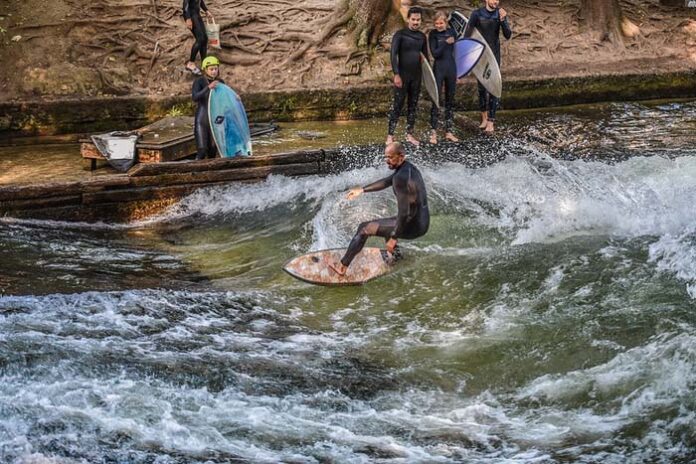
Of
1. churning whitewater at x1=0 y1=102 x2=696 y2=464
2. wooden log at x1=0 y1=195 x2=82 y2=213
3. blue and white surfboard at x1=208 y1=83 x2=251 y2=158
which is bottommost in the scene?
churning whitewater at x1=0 y1=102 x2=696 y2=464

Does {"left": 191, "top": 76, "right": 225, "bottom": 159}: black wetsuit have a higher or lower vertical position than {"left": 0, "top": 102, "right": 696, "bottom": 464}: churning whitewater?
higher

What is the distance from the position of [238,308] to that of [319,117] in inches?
310

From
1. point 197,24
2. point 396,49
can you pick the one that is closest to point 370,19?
point 197,24

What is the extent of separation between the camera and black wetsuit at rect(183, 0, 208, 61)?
17078 millimetres

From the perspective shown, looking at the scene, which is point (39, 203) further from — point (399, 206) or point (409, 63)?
point (409, 63)

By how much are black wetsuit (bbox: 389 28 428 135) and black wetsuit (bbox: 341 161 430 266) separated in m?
3.97

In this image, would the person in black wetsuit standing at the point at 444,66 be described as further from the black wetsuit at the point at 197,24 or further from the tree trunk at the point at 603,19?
the tree trunk at the point at 603,19

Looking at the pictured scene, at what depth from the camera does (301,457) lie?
7617 millimetres

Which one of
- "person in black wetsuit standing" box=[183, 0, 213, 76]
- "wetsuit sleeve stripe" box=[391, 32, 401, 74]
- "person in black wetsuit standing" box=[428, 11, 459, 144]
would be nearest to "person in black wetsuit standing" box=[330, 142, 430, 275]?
"wetsuit sleeve stripe" box=[391, 32, 401, 74]

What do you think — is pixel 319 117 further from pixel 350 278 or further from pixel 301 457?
pixel 301 457

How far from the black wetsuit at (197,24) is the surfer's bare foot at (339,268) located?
7644 millimetres

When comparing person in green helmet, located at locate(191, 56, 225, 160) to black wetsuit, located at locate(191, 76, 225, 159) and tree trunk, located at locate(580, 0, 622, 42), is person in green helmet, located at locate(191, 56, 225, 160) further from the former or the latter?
tree trunk, located at locate(580, 0, 622, 42)

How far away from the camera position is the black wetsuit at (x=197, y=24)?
17.1 m

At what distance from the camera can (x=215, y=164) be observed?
13.4 metres
